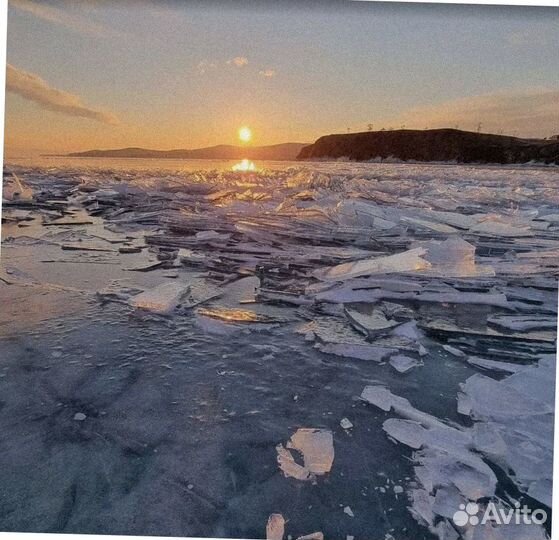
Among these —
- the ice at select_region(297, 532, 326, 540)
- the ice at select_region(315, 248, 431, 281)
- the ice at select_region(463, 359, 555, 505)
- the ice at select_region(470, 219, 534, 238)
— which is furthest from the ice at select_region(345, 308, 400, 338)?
the ice at select_region(470, 219, 534, 238)

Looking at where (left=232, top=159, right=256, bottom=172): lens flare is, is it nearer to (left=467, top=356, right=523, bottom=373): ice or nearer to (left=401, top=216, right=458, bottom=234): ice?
(left=401, top=216, right=458, bottom=234): ice

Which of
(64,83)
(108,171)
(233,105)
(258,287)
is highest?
(64,83)

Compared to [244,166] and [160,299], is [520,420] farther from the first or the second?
[244,166]

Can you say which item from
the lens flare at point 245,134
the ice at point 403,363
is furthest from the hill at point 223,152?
the ice at point 403,363

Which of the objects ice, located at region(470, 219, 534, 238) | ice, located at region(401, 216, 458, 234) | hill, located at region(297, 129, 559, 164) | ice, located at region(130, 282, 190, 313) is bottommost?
ice, located at region(130, 282, 190, 313)

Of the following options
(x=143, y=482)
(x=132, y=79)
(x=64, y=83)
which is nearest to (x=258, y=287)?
Answer: (x=143, y=482)

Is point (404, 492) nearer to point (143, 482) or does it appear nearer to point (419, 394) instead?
point (419, 394)

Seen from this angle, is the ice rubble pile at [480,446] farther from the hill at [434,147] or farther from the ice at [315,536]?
the hill at [434,147]

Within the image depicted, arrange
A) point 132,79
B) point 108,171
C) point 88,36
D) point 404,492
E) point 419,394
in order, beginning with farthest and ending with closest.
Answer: point 108,171, point 132,79, point 88,36, point 419,394, point 404,492
